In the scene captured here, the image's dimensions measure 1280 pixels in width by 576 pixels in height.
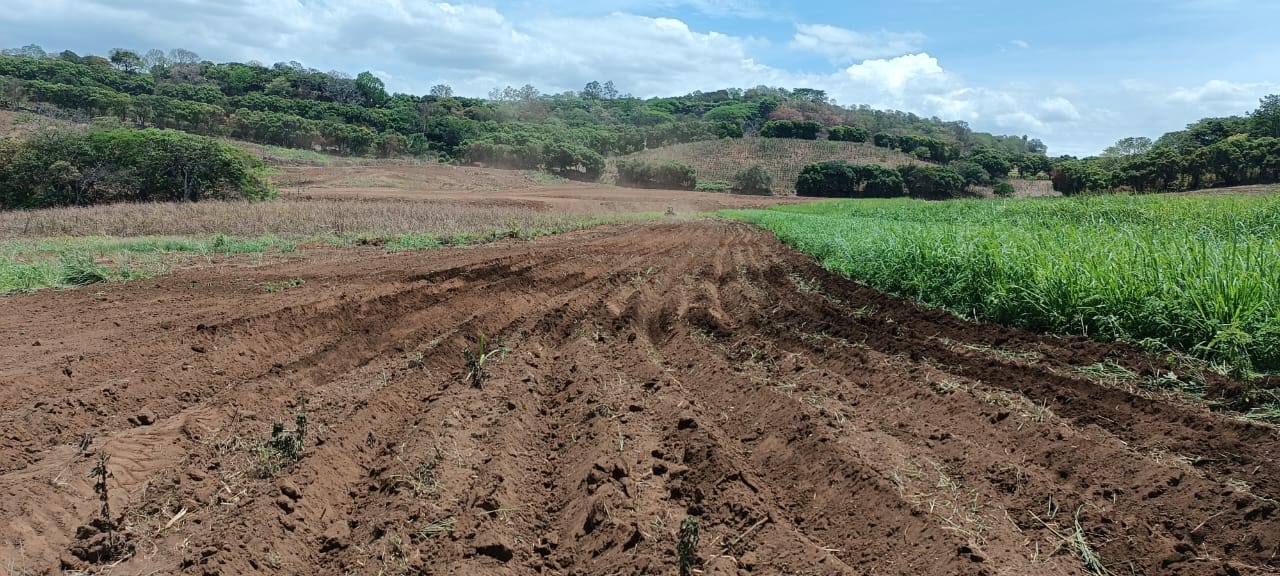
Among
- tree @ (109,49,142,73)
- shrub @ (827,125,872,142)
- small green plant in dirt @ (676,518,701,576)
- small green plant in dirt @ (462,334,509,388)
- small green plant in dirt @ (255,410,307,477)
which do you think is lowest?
small green plant in dirt @ (255,410,307,477)

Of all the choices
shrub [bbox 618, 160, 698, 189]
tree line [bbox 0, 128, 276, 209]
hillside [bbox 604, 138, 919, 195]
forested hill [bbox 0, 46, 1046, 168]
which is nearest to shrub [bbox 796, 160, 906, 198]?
hillside [bbox 604, 138, 919, 195]

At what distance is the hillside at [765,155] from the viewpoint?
72.5m

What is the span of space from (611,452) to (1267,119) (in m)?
57.7

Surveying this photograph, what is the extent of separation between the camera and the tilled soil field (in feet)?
8.71

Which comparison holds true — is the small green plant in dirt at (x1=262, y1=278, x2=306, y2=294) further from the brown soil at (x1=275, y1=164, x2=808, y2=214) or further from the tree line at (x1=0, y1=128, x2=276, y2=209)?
the brown soil at (x1=275, y1=164, x2=808, y2=214)

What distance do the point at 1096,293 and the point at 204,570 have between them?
615cm

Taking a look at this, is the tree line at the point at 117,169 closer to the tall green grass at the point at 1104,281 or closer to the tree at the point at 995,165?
the tall green grass at the point at 1104,281

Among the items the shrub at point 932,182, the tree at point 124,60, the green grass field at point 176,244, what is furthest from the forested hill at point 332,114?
the green grass field at point 176,244

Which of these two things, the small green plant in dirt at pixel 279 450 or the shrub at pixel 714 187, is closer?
the small green plant in dirt at pixel 279 450

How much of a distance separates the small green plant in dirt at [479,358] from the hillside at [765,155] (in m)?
64.1

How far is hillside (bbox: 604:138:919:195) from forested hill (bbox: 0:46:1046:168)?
881 cm

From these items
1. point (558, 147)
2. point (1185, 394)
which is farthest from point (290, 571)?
point (558, 147)

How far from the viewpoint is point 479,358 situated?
5.39 metres

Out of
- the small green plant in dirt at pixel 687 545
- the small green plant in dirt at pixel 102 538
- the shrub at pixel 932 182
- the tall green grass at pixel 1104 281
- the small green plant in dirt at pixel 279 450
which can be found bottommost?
the small green plant in dirt at pixel 102 538
